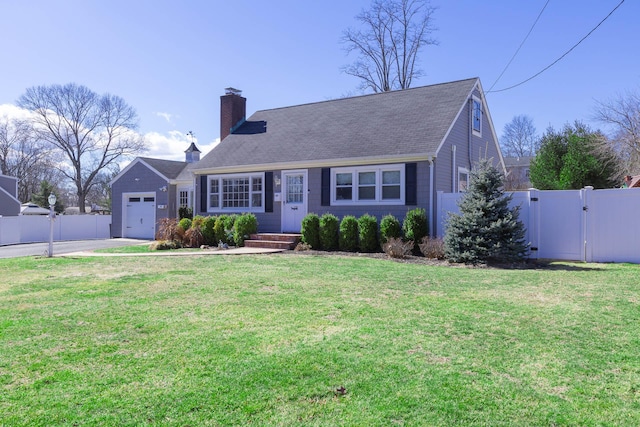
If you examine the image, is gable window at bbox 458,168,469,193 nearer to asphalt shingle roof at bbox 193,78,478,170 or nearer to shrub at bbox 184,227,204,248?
asphalt shingle roof at bbox 193,78,478,170

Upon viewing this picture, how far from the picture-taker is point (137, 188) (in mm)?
21922

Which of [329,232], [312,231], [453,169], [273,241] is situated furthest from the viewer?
[273,241]

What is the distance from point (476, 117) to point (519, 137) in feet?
119

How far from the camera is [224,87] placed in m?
20.6

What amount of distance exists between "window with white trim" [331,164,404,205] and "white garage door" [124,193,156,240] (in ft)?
35.4

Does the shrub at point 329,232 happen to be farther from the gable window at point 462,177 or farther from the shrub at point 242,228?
the gable window at point 462,177

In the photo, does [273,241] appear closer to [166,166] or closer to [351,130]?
[351,130]

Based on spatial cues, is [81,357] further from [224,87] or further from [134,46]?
[224,87]

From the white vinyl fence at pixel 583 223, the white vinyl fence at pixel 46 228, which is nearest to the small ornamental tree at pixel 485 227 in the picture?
the white vinyl fence at pixel 583 223

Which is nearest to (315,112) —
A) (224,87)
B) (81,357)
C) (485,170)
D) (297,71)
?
(297,71)

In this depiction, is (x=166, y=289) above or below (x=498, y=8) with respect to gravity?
below

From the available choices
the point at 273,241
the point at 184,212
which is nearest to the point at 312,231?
the point at 273,241

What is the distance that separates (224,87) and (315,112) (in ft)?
16.4

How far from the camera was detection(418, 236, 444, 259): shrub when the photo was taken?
11336 millimetres
